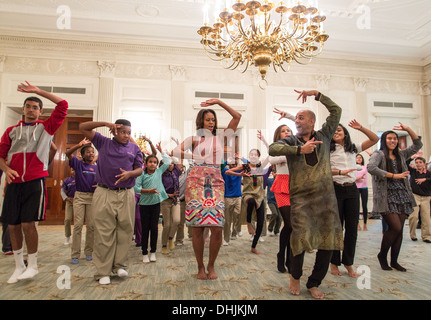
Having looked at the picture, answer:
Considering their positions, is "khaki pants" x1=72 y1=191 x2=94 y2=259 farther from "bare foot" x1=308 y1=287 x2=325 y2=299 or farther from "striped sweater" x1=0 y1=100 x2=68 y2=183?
"bare foot" x1=308 y1=287 x2=325 y2=299

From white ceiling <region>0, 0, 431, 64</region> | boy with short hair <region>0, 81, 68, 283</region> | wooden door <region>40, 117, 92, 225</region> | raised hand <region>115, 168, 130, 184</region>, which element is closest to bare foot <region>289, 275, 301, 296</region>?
raised hand <region>115, 168, 130, 184</region>

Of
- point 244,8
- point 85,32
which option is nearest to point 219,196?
point 244,8

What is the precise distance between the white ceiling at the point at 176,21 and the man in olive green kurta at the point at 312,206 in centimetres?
562

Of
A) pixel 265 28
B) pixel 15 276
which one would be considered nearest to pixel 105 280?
pixel 15 276

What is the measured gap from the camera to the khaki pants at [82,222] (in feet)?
10.6

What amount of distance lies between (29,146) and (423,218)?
5.68 meters

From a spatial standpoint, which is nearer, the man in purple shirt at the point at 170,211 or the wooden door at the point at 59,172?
the man in purple shirt at the point at 170,211

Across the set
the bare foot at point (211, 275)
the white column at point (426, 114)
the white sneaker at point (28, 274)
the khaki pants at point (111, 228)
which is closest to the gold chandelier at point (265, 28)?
the khaki pants at point (111, 228)

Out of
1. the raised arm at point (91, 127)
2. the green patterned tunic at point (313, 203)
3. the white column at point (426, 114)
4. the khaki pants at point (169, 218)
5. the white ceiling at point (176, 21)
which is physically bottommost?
the khaki pants at point (169, 218)

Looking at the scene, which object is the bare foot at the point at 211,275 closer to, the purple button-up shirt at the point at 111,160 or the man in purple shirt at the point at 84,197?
the purple button-up shirt at the point at 111,160

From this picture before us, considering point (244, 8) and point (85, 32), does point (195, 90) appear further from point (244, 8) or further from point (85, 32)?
point (244, 8)

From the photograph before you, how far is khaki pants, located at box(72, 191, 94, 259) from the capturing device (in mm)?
3225

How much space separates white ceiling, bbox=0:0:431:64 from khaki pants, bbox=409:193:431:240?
4.74 metres
